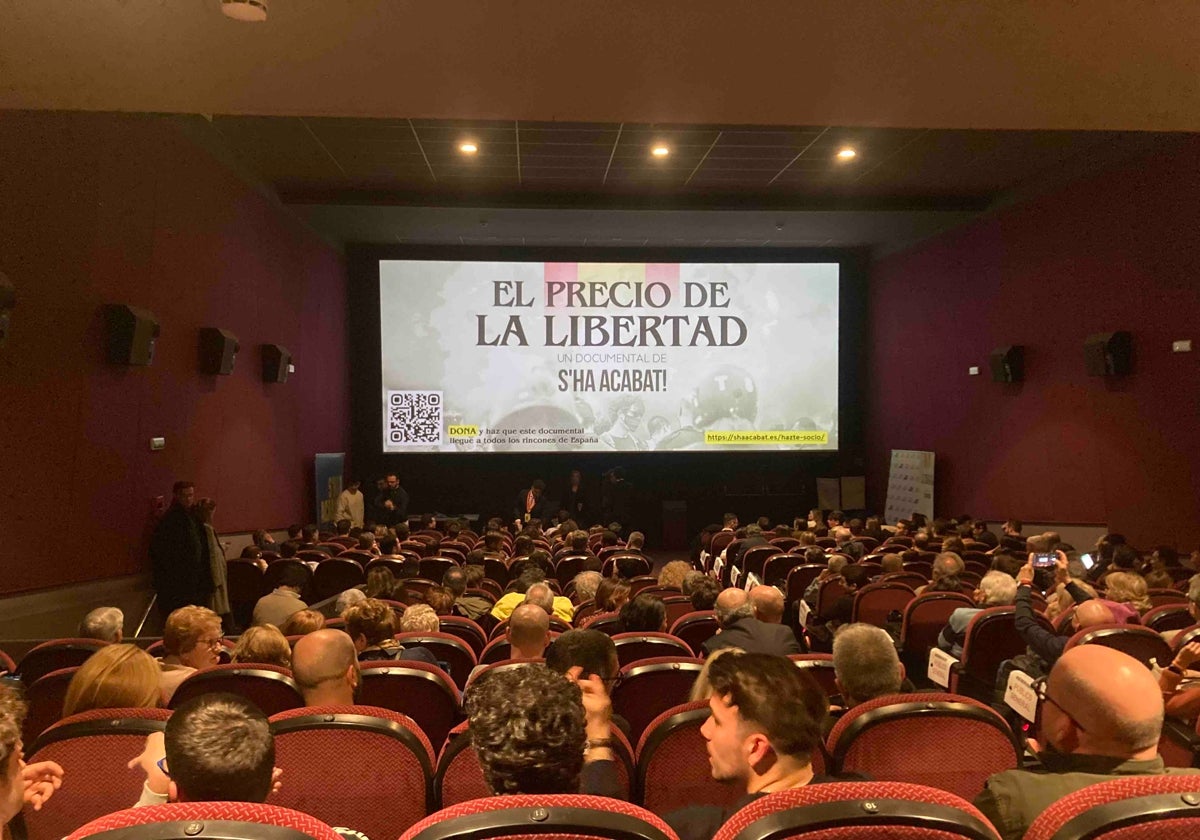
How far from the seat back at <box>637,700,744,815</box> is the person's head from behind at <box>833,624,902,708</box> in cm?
63

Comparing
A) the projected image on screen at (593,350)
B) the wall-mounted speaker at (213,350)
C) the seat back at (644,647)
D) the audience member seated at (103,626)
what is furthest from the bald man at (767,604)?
the projected image on screen at (593,350)

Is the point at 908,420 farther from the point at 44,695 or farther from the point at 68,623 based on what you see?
the point at 44,695

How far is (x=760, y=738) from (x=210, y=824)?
103 cm

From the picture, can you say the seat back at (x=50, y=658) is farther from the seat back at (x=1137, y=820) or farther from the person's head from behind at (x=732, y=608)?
the seat back at (x=1137, y=820)

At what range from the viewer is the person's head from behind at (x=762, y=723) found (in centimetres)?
182

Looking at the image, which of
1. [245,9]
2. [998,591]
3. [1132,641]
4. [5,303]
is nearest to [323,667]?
[245,9]

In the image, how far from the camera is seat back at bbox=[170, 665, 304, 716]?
9.63 feet

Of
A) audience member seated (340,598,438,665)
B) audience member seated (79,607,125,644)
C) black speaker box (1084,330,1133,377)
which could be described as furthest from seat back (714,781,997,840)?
black speaker box (1084,330,1133,377)

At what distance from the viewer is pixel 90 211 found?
7.24 m

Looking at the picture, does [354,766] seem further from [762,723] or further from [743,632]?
[743,632]

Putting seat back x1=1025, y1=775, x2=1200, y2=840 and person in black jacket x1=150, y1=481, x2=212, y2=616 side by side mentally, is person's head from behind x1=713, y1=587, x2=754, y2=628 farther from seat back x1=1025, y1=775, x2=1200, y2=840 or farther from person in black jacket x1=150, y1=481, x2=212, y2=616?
person in black jacket x1=150, y1=481, x2=212, y2=616

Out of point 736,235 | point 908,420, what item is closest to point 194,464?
point 736,235

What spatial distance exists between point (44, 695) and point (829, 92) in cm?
446

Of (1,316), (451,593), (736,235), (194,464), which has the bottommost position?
(451,593)
